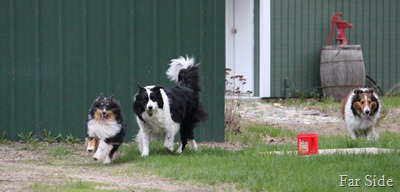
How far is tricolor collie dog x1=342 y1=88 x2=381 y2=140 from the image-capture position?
14258mm

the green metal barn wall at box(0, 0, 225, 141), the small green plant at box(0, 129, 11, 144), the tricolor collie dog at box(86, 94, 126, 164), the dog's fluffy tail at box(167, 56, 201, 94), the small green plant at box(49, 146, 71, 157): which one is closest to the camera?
the tricolor collie dog at box(86, 94, 126, 164)

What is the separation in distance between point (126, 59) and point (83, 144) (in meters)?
1.50

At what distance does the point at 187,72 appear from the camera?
513 inches

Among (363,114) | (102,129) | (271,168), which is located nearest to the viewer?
(271,168)

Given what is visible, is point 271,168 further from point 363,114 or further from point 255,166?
point 363,114

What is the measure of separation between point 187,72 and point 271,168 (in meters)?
3.13

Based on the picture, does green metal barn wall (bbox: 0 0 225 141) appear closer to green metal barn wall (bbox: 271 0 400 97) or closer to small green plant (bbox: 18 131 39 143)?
small green plant (bbox: 18 131 39 143)

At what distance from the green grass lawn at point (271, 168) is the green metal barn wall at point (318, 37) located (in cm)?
887

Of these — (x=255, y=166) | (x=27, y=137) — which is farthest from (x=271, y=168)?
(x=27, y=137)

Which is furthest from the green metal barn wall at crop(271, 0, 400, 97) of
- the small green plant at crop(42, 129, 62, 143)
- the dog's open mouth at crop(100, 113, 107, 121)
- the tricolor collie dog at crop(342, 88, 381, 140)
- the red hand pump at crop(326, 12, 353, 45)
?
the dog's open mouth at crop(100, 113, 107, 121)

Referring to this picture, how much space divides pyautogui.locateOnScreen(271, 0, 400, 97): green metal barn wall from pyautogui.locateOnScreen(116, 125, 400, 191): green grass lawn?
349 inches

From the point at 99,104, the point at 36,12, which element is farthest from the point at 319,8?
the point at 99,104

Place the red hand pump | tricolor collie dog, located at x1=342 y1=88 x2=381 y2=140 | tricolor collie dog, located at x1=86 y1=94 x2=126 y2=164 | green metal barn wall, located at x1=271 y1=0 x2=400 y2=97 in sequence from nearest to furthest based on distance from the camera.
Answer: tricolor collie dog, located at x1=86 y1=94 x2=126 y2=164, tricolor collie dog, located at x1=342 y1=88 x2=381 y2=140, the red hand pump, green metal barn wall, located at x1=271 y1=0 x2=400 y2=97

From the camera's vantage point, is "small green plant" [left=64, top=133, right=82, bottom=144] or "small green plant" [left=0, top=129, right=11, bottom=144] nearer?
"small green plant" [left=0, top=129, right=11, bottom=144]
